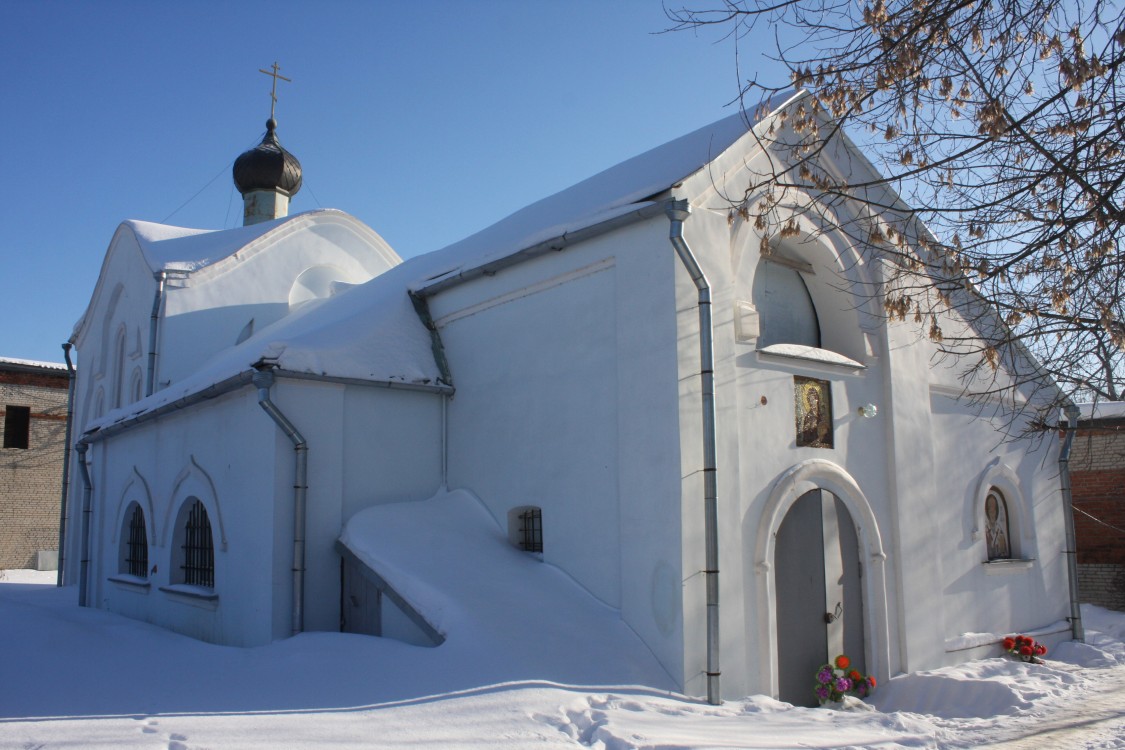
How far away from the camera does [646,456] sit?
7.84 m

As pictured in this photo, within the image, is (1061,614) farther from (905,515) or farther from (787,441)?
(787,441)

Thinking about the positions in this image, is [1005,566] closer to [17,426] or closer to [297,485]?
[297,485]

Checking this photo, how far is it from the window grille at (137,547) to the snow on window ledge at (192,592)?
200 cm

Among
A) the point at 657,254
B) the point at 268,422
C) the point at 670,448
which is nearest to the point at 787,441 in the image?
the point at 670,448

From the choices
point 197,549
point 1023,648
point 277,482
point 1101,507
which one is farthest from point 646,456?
point 1101,507

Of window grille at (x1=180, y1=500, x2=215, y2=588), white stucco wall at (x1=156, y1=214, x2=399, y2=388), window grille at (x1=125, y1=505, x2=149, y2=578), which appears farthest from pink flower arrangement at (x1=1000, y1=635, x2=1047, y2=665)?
white stucco wall at (x1=156, y1=214, x2=399, y2=388)

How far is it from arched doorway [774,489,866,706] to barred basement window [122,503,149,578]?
9.08 metres

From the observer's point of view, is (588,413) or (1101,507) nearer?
(588,413)

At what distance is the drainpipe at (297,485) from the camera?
8711 mm

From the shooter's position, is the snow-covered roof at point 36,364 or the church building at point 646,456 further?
the snow-covered roof at point 36,364

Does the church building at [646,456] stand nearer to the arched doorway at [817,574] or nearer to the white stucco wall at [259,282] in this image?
the arched doorway at [817,574]

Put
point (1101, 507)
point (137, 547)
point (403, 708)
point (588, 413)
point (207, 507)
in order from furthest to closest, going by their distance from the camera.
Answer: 1. point (1101, 507)
2. point (137, 547)
3. point (207, 507)
4. point (588, 413)
5. point (403, 708)

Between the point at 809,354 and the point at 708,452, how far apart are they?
2032 millimetres

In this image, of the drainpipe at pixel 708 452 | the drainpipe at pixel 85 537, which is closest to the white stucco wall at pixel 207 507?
the drainpipe at pixel 85 537
